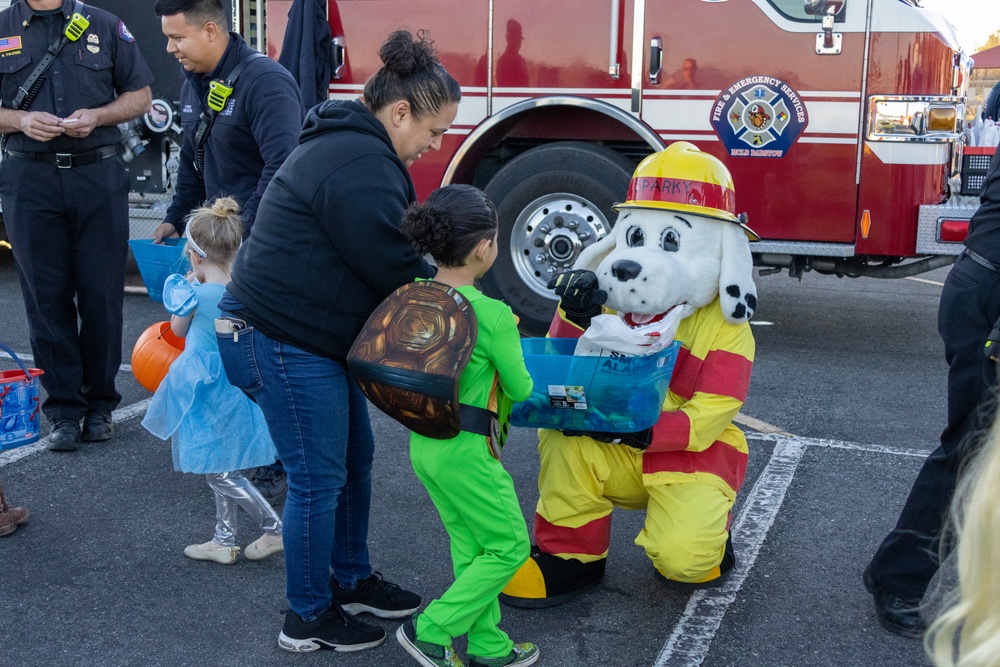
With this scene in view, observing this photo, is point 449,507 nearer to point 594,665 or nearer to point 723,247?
point 594,665

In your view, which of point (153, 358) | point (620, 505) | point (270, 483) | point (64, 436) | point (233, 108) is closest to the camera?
point (620, 505)

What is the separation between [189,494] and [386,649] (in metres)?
1.47

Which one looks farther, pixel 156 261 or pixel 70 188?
pixel 70 188

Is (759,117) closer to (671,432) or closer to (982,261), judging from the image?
(982,261)

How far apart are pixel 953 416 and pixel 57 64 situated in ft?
12.8

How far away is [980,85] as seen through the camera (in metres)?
30.1

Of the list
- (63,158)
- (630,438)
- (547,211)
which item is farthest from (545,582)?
(547,211)

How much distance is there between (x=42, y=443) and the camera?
4660 mm

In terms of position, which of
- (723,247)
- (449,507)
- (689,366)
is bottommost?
(449,507)

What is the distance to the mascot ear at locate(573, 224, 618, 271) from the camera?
350 centimetres

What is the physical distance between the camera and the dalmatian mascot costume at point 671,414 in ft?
10.4

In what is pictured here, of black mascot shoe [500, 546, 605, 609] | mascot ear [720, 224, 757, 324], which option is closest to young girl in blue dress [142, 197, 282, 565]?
black mascot shoe [500, 546, 605, 609]

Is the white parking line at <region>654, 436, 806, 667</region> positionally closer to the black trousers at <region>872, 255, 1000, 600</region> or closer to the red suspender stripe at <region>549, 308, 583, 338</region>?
the black trousers at <region>872, 255, 1000, 600</region>

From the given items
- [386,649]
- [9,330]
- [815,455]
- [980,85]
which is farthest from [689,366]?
[980,85]
